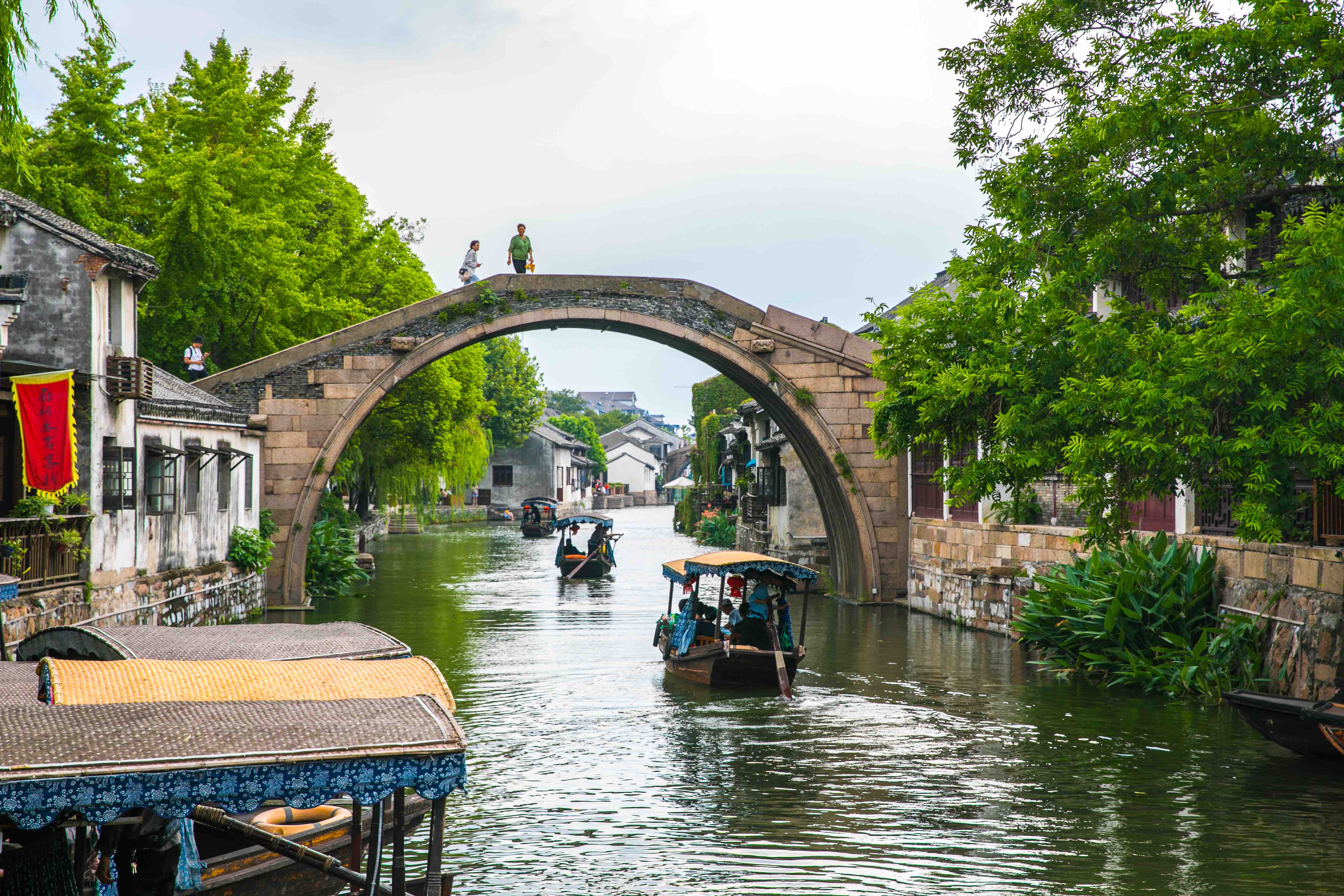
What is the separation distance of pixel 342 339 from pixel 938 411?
482 inches

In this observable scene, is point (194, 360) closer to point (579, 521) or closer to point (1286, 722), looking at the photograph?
point (579, 521)

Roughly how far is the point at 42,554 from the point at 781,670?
8210mm

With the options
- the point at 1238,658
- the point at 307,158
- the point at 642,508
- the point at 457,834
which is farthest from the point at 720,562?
the point at 642,508

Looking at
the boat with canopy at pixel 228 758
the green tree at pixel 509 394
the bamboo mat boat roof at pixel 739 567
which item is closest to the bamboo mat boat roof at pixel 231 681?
the boat with canopy at pixel 228 758

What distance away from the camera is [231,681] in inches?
207

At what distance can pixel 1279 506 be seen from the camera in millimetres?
9867

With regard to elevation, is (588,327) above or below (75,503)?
above

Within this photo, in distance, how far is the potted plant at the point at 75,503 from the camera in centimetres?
1358

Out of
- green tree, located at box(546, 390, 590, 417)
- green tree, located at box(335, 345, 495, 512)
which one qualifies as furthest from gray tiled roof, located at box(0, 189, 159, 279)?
green tree, located at box(546, 390, 590, 417)

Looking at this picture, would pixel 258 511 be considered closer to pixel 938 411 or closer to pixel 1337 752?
pixel 938 411

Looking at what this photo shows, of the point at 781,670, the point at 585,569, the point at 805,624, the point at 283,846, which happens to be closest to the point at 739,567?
the point at 781,670

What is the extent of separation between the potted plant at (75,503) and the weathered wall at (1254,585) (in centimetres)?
1104

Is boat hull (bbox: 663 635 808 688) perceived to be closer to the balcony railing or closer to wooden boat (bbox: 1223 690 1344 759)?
wooden boat (bbox: 1223 690 1344 759)

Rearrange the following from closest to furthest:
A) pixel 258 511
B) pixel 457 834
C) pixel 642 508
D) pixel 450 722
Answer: pixel 450 722 → pixel 457 834 → pixel 258 511 → pixel 642 508
